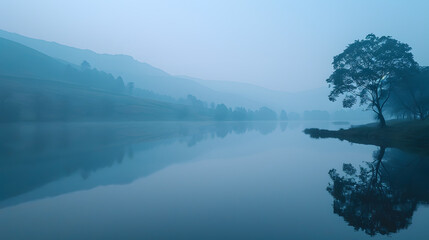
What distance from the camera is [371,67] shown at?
42438 mm

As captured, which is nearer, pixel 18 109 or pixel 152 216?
pixel 152 216

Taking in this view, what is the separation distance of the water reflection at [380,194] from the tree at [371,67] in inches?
1076

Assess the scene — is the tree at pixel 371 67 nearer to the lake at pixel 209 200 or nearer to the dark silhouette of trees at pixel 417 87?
the dark silhouette of trees at pixel 417 87

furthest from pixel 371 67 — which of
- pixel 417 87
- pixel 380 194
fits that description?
pixel 380 194

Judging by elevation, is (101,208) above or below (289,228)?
below

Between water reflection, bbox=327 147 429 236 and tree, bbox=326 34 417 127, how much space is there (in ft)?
89.7

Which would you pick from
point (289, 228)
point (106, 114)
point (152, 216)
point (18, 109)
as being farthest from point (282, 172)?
point (106, 114)

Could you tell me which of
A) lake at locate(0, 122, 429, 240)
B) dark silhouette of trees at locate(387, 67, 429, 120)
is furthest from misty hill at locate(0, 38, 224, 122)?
dark silhouette of trees at locate(387, 67, 429, 120)

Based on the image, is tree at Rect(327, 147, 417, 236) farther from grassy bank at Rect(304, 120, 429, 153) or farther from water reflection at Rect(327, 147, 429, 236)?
grassy bank at Rect(304, 120, 429, 153)

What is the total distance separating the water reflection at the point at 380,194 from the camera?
9.00m

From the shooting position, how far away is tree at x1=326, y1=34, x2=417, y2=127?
40.9m

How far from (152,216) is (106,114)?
437 feet

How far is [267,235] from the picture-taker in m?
8.05

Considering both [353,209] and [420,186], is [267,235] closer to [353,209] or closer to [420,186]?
[353,209]
